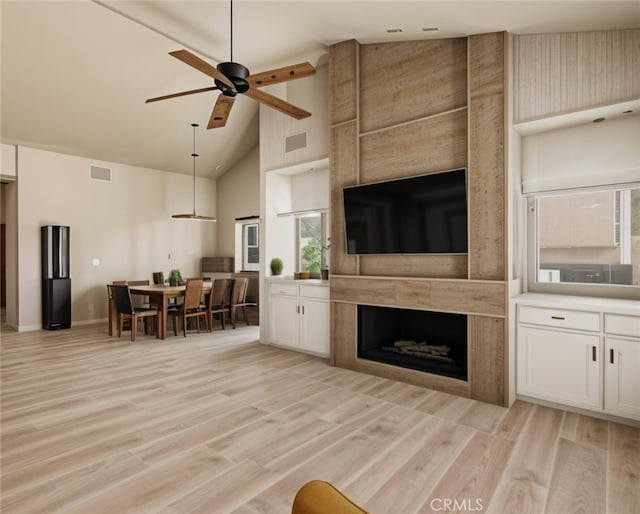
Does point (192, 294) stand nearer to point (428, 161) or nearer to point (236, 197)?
point (236, 197)

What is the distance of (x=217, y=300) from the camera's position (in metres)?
6.46

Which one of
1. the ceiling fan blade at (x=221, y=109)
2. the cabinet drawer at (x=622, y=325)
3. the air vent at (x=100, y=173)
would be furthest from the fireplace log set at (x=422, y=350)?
the air vent at (x=100, y=173)

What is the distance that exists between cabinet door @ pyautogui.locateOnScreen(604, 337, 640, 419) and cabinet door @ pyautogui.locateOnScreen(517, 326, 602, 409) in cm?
6

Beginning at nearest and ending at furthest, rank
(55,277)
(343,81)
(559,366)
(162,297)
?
(559,366), (343,81), (162,297), (55,277)

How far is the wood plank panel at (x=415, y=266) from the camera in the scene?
3.54 metres

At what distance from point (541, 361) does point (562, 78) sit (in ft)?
7.62

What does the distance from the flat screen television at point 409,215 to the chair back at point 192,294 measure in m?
2.93

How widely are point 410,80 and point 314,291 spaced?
2.58 metres

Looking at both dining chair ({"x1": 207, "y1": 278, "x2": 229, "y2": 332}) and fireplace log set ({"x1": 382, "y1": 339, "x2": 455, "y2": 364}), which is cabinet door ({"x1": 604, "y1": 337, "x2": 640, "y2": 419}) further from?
dining chair ({"x1": 207, "y1": 278, "x2": 229, "y2": 332})

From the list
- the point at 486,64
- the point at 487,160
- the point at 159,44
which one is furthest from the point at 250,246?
the point at 486,64

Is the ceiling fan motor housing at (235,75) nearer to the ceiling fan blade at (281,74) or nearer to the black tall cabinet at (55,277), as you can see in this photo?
the ceiling fan blade at (281,74)

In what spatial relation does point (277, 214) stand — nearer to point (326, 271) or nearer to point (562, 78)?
point (326, 271)

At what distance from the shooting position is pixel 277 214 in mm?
5547

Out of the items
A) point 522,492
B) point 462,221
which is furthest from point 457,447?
point 462,221
